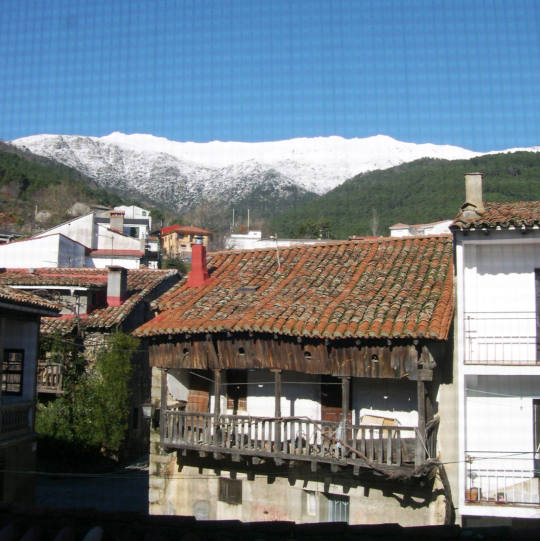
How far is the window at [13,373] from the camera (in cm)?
1841

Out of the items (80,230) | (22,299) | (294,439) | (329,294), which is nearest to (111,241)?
(80,230)

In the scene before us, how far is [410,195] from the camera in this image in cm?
7531

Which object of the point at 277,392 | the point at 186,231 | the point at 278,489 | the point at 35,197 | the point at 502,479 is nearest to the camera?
the point at 502,479

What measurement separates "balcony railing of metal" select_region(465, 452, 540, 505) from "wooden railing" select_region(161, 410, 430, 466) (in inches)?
39.2

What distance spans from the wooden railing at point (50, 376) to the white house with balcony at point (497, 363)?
1608cm

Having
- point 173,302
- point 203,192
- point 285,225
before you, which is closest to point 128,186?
point 203,192

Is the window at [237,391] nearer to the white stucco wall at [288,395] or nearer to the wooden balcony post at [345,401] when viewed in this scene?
the white stucco wall at [288,395]

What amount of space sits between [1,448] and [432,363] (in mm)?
10444

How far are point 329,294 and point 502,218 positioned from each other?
172 inches

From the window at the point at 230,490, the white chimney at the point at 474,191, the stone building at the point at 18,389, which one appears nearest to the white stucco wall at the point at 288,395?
the window at the point at 230,490

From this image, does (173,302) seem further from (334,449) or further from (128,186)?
(128,186)

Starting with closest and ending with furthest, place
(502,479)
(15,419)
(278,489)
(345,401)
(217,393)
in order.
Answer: (502,479)
(345,401)
(217,393)
(278,489)
(15,419)

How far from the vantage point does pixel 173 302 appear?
1788 centimetres

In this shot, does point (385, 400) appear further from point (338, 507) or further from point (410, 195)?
point (410, 195)
